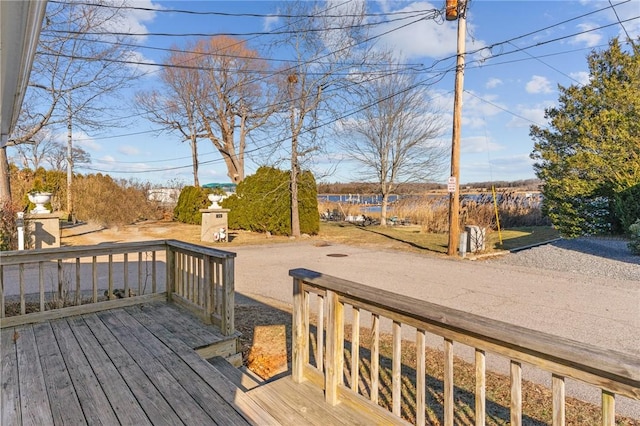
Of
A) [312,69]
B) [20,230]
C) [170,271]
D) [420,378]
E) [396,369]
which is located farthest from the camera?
[312,69]

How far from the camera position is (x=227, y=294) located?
128 inches

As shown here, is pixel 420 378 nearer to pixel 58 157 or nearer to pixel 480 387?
pixel 480 387

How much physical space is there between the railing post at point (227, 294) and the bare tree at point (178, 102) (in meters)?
19.6

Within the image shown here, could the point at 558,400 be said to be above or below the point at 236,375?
above

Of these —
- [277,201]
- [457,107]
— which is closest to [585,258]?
[457,107]

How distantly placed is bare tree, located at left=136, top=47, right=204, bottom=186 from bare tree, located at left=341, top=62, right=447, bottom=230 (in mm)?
10091

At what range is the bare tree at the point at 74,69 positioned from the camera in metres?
10.3

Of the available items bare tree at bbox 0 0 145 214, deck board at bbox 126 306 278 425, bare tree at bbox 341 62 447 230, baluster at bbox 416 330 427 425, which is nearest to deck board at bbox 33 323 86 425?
deck board at bbox 126 306 278 425

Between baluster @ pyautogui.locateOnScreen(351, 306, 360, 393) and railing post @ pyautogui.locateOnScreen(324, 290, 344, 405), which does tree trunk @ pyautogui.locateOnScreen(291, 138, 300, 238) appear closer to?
railing post @ pyautogui.locateOnScreen(324, 290, 344, 405)

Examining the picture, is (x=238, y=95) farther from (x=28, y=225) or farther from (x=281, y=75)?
(x=28, y=225)

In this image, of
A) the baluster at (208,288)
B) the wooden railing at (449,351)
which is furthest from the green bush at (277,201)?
the wooden railing at (449,351)

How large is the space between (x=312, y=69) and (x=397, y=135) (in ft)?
19.8

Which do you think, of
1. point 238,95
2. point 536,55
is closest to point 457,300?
point 536,55

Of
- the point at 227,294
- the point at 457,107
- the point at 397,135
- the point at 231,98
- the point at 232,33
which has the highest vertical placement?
the point at 231,98
